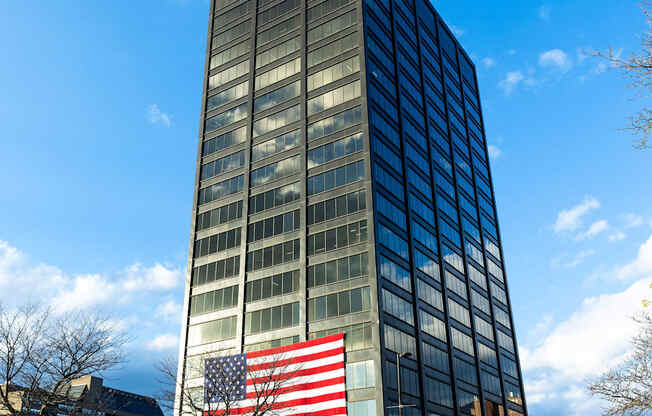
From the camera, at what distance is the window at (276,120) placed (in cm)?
8294

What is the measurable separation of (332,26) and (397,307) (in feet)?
135

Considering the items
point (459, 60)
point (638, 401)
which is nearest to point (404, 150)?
point (459, 60)

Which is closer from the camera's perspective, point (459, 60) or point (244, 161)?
point (244, 161)

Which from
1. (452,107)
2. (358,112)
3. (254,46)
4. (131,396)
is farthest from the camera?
(131,396)

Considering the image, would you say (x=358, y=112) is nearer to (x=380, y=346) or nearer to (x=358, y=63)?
(x=358, y=63)

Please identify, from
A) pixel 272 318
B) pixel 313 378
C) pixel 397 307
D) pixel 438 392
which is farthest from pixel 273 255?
pixel 438 392

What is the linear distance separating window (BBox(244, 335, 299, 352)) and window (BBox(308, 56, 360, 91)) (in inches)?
1352

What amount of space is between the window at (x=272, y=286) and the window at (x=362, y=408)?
16262mm

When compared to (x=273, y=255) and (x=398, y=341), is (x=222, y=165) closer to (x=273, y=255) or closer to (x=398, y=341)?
(x=273, y=255)

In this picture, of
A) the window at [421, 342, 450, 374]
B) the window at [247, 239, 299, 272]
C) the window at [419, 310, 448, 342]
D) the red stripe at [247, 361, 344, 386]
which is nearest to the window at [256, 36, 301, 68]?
the window at [247, 239, 299, 272]

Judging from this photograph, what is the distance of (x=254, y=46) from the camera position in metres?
93.1

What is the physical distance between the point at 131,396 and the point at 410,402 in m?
91.9

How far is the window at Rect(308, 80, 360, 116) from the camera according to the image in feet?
257

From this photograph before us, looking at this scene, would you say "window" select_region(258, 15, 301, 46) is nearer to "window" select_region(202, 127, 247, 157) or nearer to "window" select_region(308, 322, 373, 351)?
"window" select_region(202, 127, 247, 157)
